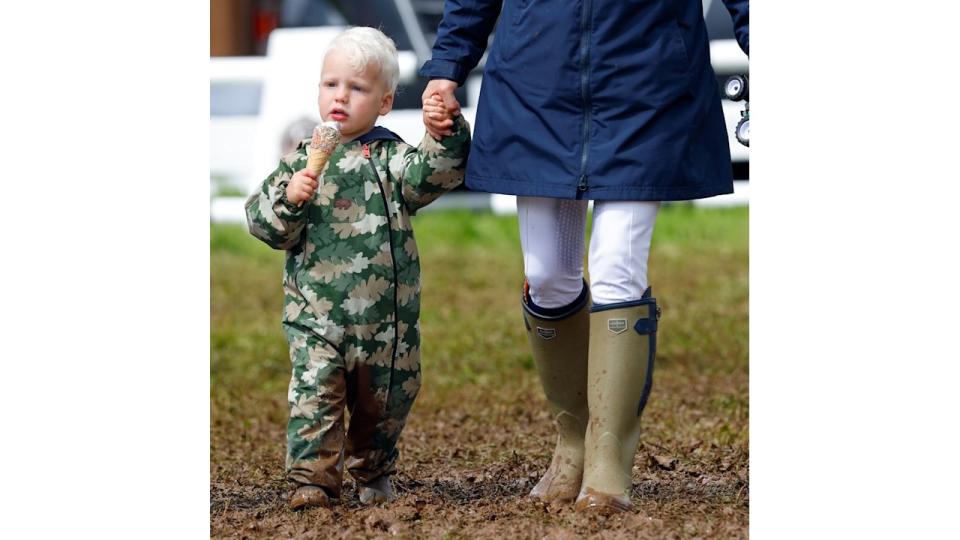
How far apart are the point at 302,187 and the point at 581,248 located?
0.63 meters

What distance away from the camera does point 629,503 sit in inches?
120

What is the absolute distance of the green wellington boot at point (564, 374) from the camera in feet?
10.9

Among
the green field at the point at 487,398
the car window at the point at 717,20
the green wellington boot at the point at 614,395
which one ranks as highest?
the car window at the point at 717,20

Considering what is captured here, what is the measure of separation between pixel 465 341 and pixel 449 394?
95cm

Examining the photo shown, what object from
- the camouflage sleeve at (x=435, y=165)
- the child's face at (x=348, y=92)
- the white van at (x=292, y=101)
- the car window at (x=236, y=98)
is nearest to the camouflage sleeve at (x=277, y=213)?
the child's face at (x=348, y=92)

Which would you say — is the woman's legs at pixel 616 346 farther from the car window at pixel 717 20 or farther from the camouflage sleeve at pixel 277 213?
the car window at pixel 717 20

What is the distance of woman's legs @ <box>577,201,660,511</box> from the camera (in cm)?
303

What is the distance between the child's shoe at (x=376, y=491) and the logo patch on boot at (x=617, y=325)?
725 mm

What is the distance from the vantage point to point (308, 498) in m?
3.26

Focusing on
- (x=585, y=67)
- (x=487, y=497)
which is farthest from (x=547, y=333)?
(x=585, y=67)

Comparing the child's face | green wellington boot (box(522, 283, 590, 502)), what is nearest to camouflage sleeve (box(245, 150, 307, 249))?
the child's face

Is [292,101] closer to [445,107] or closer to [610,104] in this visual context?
[445,107]

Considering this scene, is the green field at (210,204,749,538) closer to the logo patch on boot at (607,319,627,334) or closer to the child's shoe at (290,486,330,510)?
the child's shoe at (290,486,330,510)

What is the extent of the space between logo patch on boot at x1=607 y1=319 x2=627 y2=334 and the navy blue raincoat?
0.26 metres
